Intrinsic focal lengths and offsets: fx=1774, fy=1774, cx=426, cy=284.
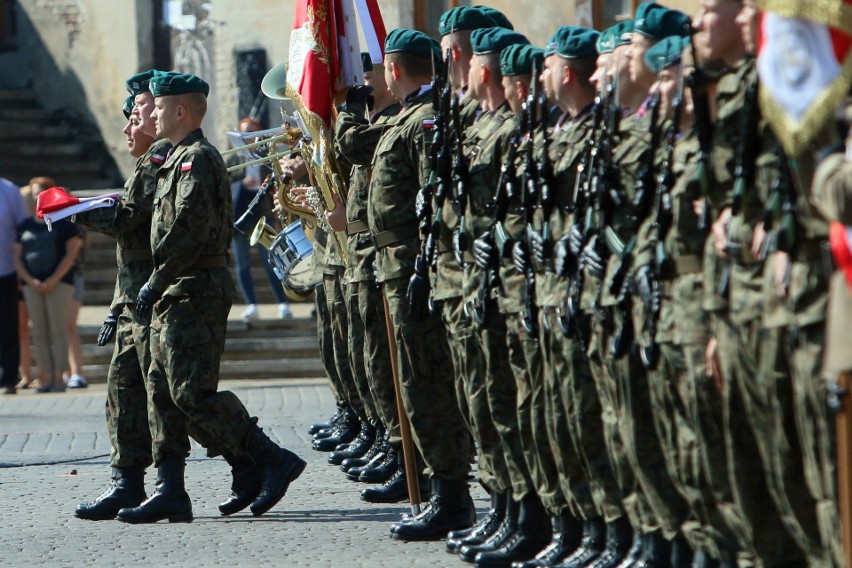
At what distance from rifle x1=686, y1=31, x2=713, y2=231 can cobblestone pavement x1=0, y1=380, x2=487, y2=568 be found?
2.48 meters

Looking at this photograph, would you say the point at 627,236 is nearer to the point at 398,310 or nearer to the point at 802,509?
the point at 802,509

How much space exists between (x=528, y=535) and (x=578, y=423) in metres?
0.86

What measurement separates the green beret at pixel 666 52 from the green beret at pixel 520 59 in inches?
42.8

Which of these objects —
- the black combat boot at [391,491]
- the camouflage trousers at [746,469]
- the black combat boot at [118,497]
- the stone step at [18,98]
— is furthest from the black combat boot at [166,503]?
the stone step at [18,98]

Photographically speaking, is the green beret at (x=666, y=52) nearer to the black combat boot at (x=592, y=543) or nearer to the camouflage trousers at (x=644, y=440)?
the camouflage trousers at (x=644, y=440)

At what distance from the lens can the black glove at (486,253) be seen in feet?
23.2

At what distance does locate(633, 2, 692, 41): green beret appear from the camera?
6000mm

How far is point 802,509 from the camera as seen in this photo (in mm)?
4988

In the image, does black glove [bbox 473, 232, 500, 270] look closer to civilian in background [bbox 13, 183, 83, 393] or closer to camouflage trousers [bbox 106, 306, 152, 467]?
camouflage trousers [bbox 106, 306, 152, 467]

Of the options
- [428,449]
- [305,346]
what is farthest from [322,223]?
[305,346]

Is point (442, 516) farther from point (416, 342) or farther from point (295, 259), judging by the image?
point (295, 259)

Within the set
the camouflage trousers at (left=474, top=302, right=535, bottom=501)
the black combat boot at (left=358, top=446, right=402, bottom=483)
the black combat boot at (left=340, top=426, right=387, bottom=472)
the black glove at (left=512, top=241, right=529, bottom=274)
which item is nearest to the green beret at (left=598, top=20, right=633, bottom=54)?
the black glove at (left=512, top=241, right=529, bottom=274)

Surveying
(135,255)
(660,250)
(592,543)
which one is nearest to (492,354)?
(592,543)

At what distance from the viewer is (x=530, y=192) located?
681 centimetres
